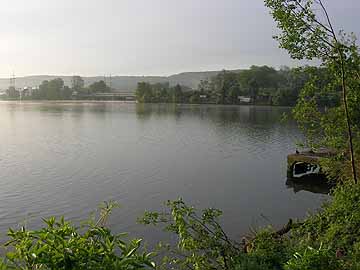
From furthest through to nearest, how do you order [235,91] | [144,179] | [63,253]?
[235,91], [144,179], [63,253]

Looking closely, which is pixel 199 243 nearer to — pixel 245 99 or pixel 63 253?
pixel 63 253

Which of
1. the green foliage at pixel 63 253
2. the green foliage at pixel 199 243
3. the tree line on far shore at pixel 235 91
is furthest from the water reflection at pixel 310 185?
the tree line on far shore at pixel 235 91

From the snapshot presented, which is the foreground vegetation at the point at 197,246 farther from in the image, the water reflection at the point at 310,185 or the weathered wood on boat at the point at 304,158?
the weathered wood on boat at the point at 304,158

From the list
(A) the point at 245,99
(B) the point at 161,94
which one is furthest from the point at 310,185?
(B) the point at 161,94

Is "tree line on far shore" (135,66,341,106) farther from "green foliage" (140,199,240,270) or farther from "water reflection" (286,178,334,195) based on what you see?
"green foliage" (140,199,240,270)

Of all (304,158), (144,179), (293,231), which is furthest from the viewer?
(304,158)

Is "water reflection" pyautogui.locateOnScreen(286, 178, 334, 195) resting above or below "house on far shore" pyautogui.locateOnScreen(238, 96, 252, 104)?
below

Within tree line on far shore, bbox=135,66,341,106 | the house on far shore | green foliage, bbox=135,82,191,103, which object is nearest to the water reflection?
tree line on far shore, bbox=135,66,341,106

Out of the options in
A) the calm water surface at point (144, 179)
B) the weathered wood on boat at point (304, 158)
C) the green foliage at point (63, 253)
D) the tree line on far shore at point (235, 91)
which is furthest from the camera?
the tree line on far shore at point (235, 91)

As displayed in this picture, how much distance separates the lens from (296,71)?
1018 cm

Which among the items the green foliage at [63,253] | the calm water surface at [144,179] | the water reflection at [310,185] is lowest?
the water reflection at [310,185]

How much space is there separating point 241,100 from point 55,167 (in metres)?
104

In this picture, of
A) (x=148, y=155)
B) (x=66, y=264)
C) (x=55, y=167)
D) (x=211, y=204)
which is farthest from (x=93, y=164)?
(x=66, y=264)

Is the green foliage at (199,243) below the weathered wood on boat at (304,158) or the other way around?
the other way around
